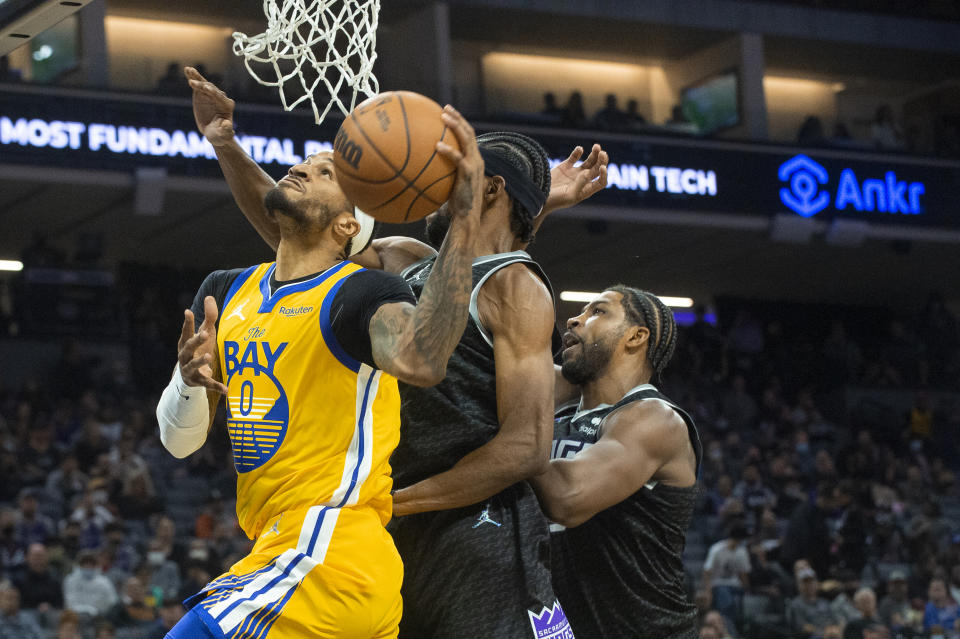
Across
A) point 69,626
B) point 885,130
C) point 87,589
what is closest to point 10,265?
point 87,589

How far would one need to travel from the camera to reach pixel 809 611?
12398 millimetres

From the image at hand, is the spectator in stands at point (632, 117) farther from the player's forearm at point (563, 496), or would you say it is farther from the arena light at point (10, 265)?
the player's forearm at point (563, 496)

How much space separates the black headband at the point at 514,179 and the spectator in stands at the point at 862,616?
932cm

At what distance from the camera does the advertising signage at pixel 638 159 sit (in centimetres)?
1578

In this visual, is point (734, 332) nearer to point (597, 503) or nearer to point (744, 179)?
point (744, 179)

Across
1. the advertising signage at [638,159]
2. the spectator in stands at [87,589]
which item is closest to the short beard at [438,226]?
the spectator in stands at [87,589]

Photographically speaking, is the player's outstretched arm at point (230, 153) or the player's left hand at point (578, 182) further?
the player's left hand at point (578, 182)

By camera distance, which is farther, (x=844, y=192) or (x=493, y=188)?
(x=844, y=192)

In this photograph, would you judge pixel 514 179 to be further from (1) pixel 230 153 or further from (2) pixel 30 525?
(2) pixel 30 525

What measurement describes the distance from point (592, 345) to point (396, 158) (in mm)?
1590

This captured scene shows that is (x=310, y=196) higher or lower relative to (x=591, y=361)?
higher

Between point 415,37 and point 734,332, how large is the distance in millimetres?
7314

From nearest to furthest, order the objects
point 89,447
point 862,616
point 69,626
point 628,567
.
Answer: point 628,567 → point 69,626 → point 862,616 → point 89,447

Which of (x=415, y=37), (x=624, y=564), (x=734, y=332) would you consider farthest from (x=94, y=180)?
(x=624, y=564)
